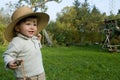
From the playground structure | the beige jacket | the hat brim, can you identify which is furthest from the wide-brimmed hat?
the playground structure

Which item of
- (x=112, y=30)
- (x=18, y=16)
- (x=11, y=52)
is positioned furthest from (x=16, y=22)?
(x=112, y=30)

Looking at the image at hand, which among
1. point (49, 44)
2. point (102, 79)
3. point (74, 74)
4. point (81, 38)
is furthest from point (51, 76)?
point (81, 38)

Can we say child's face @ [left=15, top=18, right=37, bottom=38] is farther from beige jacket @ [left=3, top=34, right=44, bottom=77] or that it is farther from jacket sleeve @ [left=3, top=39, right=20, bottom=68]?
jacket sleeve @ [left=3, top=39, right=20, bottom=68]

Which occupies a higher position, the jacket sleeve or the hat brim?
the hat brim

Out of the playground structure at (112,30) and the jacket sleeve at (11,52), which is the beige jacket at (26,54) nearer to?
the jacket sleeve at (11,52)

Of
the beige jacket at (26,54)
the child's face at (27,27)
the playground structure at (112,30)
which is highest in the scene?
the child's face at (27,27)

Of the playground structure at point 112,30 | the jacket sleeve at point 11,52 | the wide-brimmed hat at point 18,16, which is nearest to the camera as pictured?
the jacket sleeve at point 11,52

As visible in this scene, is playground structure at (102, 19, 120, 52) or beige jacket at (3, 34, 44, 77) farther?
playground structure at (102, 19, 120, 52)

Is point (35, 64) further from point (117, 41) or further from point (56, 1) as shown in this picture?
point (56, 1)

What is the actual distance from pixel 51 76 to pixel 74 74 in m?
0.62

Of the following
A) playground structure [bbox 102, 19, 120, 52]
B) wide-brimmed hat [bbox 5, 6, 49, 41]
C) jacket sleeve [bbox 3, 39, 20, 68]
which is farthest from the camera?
playground structure [bbox 102, 19, 120, 52]

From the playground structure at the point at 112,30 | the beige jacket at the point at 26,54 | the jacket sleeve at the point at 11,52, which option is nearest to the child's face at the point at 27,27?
the beige jacket at the point at 26,54

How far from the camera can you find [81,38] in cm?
2888

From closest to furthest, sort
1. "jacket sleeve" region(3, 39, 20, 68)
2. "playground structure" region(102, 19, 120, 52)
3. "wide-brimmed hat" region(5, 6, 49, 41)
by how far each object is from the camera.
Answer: "jacket sleeve" region(3, 39, 20, 68)
"wide-brimmed hat" region(5, 6, 49, 41)
"playground structure" region(102, 19, 120, 52)
